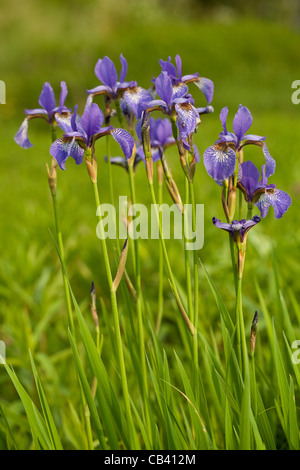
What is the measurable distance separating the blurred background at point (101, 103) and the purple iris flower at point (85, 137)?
559 mm

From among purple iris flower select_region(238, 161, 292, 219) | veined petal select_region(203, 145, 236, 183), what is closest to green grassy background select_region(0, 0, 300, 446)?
purple iris flower select_region(238, 161, 292, 219)

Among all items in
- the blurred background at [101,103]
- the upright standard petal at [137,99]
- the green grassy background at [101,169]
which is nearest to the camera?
the upright standard petal at [137,99]

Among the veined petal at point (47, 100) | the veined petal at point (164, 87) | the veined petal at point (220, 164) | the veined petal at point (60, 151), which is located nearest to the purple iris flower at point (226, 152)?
the veined petal at point (220, 164)

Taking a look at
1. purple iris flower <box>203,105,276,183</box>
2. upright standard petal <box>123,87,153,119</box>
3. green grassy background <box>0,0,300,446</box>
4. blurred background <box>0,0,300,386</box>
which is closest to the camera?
purple iris flower <box>203,105,276,183</box>

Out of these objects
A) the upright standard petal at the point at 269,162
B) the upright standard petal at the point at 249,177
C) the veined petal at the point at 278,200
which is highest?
the upright standard petal at the point at 269,162

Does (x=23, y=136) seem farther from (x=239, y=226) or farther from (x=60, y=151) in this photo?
(x=239, y=226)

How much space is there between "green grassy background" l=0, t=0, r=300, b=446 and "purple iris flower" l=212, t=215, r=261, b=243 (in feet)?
1.28

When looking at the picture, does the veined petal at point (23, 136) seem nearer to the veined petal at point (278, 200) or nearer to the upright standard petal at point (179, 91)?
the upright standard petal at point (179, 91)

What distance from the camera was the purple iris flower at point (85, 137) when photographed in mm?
833

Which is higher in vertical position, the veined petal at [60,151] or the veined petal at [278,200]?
the veined petal at [60,151]

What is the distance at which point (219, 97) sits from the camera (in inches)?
413

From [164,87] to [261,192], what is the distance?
25 centimetres

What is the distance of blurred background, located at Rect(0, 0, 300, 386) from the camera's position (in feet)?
6.67

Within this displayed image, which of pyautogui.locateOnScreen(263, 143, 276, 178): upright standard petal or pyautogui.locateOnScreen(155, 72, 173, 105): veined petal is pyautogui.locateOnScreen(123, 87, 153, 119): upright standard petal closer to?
pyautogui.locateOnScreen(155, 72, 173, 105): veined petal
